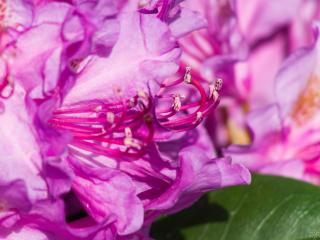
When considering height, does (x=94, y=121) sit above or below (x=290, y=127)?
above

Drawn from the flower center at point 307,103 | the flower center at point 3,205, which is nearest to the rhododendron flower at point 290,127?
the flower center at point 307,103

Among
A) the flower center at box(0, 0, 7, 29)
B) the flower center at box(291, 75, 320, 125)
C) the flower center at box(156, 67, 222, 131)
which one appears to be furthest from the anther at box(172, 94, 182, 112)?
the flower center at box(291, 75, 320, 125)

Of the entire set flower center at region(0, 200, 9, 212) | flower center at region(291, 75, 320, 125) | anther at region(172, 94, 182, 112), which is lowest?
flower center at region(291, 75, 320, 125)

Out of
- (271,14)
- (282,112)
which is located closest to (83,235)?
(282,112)

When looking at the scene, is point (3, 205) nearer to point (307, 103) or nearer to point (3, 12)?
point (3, 12)

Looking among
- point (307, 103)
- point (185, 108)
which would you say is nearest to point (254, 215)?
point (185, 108)

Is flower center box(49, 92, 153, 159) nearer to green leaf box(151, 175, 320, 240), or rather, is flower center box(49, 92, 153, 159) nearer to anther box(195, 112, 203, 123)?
anther box(195, 112, 203, 123)
